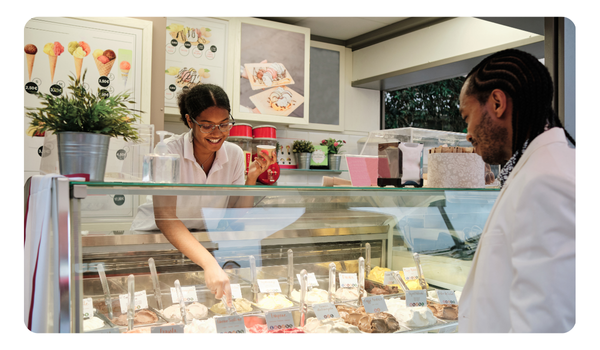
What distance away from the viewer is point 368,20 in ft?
12.6

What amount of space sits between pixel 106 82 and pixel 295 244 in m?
1.84

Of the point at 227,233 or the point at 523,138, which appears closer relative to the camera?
the point at 523,138

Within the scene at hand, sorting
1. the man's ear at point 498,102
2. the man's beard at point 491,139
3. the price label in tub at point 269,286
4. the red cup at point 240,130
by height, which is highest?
the red cup at point 240,130

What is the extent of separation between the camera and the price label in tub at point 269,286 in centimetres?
157

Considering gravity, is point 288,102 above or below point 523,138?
above

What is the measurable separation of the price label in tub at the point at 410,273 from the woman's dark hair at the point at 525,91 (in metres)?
0.83

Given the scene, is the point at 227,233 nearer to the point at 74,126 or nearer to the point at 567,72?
the point at 74,126

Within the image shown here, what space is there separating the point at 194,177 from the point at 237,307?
714 millimetres

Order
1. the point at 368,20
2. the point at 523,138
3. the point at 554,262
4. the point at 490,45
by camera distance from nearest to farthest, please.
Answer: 1. the point at 554,262
2. the point at 523,138
3. the point at 490,45
4. the point at 368,20

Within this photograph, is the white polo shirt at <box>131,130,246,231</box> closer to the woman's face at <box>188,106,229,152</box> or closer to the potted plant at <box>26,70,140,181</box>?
the woman's face at <box>188,106,229,152</box>

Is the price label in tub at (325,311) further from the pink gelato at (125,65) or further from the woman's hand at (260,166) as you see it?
the pink gelato at (125,65)

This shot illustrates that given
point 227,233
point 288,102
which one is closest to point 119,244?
point 227,233

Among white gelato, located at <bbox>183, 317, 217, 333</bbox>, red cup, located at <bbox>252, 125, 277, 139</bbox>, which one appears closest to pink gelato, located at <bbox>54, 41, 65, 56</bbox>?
red cup, located at <bbox>252, 125, 277, 139</bbox>

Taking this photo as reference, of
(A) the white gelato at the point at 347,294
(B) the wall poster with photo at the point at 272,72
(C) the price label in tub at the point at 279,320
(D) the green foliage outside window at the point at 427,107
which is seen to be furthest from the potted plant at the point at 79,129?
(D) the green foliage outside window at the point at 427,107
